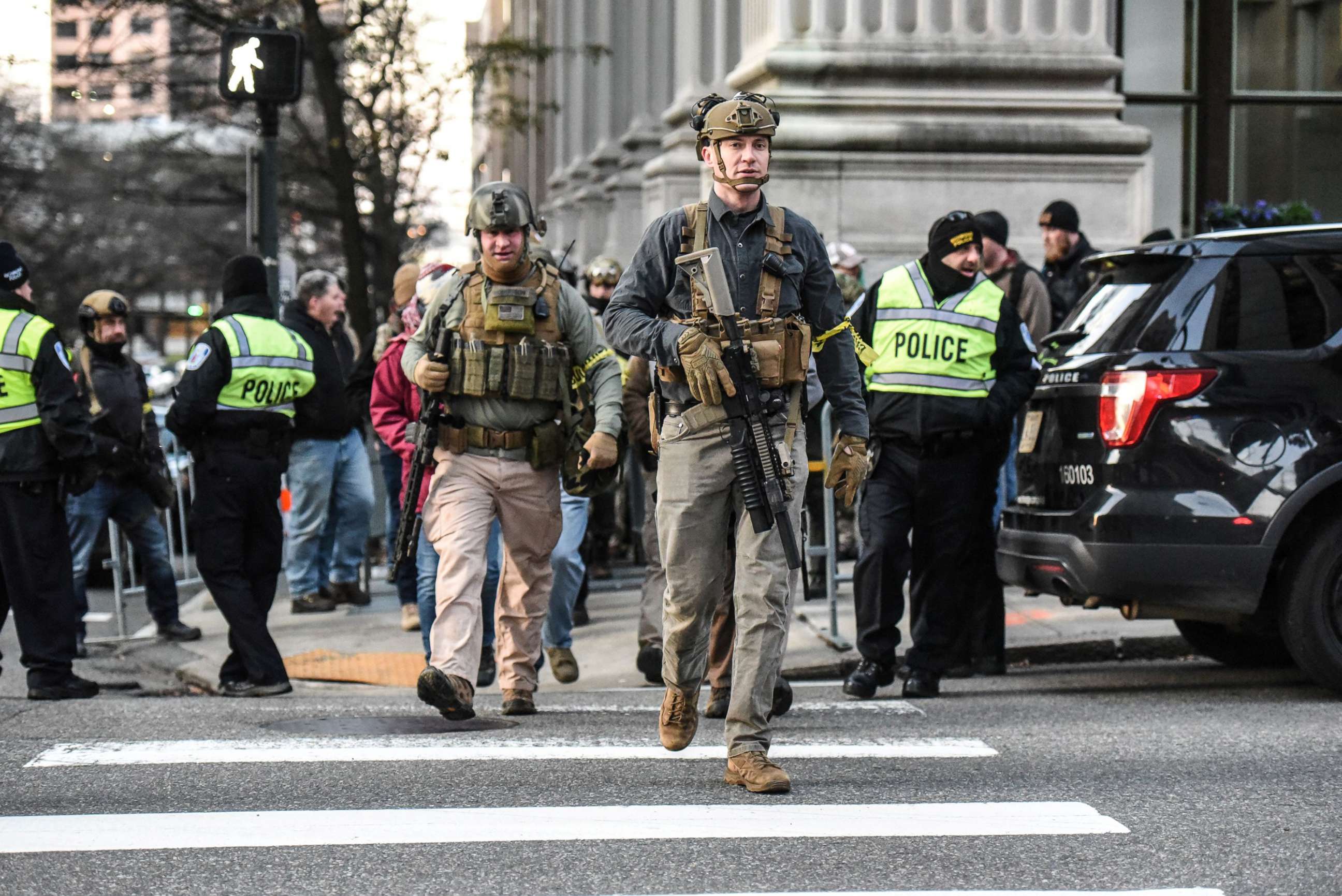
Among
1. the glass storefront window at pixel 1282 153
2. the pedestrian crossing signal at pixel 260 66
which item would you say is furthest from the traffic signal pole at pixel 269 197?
the glass storefront window at pixel 1282 153

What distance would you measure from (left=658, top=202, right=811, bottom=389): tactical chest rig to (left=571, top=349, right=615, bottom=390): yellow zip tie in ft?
4.47

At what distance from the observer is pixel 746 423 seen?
599cm

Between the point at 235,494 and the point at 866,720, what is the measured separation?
10.2 ft

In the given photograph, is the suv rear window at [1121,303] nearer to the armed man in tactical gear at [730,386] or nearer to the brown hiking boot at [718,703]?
the armed man in tactical gear at [730,386]

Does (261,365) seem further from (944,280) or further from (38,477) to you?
(944,280)

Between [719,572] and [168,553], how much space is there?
650cm

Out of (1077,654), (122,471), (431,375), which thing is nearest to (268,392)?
(431,375)

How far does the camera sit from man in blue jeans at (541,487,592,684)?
8.69 m

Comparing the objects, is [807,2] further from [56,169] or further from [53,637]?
[56,169]

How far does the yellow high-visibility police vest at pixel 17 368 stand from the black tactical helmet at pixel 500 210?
7.55 ft

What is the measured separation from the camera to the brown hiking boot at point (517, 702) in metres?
7.69

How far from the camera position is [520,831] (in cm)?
542

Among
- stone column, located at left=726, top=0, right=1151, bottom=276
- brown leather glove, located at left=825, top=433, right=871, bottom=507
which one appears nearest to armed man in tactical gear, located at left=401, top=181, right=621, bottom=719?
brown leather glove, located at left=825, top=433, right=871, bottom=507

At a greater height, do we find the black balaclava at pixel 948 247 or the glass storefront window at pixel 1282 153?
the glass storefront window at pixel 1282 153
